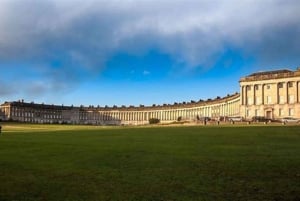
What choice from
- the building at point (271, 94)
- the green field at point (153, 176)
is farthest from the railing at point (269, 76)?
the green field at point (153, 176)

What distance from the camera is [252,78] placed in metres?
120

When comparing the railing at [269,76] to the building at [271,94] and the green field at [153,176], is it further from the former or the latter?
the green field at [153,176]

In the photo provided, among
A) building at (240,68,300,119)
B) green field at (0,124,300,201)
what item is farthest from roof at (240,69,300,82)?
green field at (0,124,300,201)

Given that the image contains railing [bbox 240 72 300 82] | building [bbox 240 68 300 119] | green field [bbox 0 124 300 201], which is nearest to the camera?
green field [bbox 0 124 300 201]

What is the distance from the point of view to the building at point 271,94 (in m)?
110

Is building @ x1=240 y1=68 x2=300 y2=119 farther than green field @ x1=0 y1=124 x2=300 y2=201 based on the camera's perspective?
Yes

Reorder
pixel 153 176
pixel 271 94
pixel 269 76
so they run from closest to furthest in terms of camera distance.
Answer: pixel 153 176
pixel 271 94
pixel 269 76

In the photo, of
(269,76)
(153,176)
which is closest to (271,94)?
(269,76)

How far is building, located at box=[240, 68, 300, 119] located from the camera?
110m

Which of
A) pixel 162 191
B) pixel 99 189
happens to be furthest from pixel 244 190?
pixel 99 189

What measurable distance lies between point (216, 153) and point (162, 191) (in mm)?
8457

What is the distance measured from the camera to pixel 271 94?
380 ft

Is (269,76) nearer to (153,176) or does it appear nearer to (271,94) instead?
(271,94)

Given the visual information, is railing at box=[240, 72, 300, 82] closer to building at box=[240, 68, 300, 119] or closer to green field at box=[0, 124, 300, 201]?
building at box=[240, 68, 300, 119]
